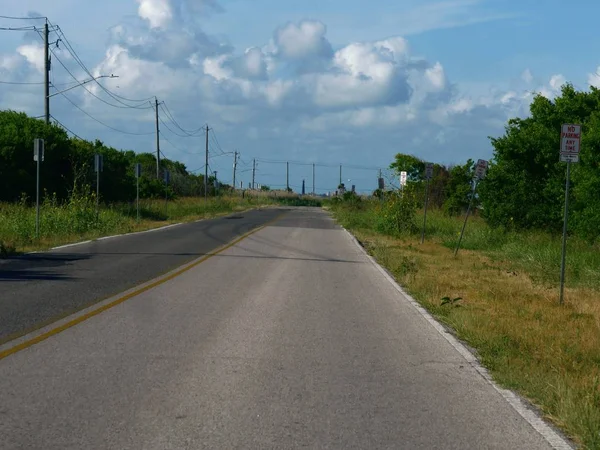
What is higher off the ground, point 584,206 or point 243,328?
point 584,206

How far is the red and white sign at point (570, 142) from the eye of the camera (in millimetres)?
14438

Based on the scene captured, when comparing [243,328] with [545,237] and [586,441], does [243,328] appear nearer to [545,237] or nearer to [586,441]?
[586,441]

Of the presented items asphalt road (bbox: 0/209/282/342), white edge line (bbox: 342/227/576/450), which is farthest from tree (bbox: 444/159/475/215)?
white edge line (bbox: 342/227/576/450)

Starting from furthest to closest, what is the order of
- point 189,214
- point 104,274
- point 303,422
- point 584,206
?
1. point 189,214
2. point 584,206
3. point 104,274
4. point 303,422

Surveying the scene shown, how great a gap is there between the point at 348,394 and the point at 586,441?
216 cm

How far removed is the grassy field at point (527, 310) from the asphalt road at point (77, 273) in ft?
18.4

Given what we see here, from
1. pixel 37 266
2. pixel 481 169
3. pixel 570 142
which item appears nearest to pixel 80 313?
pixel 37 266

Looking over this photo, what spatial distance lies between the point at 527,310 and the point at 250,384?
6.93m

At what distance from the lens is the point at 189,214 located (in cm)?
5747

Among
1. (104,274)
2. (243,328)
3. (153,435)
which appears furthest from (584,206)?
(153,435)

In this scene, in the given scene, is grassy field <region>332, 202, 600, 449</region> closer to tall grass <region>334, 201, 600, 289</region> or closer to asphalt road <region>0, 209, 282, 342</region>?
tall grass <region>334, 201, 600, 289</region>

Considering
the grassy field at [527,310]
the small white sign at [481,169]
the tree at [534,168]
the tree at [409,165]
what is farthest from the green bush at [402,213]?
the tree at [409,165]

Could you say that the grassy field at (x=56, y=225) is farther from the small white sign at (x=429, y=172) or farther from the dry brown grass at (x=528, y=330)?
the small white sign at (x=429, y=172)

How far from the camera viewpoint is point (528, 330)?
11180mm
